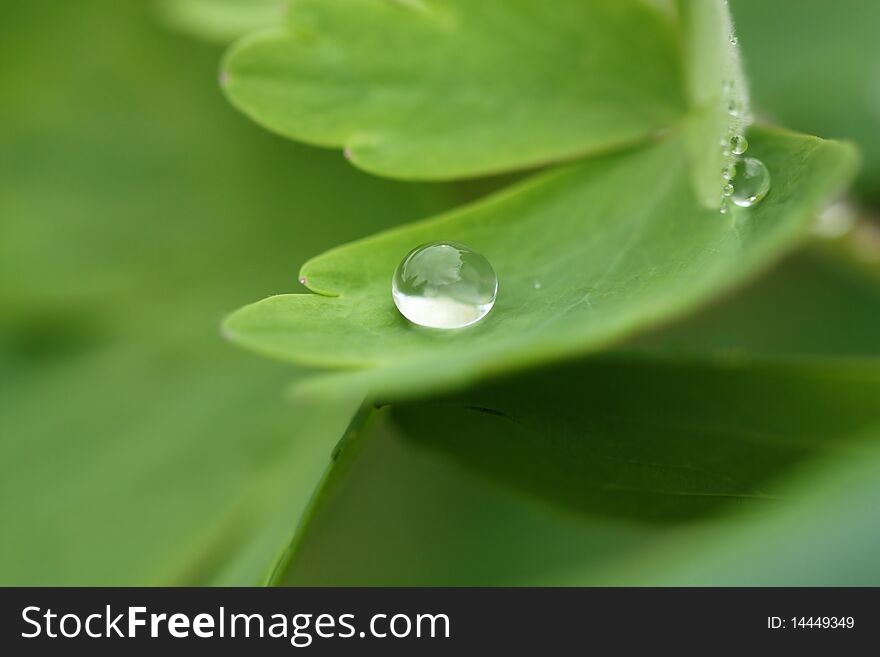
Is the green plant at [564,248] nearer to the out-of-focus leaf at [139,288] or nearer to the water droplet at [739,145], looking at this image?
the water droplet at [739,145]

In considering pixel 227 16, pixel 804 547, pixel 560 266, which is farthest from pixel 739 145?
pixel 227 16

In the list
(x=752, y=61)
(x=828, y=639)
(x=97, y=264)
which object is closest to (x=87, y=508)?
(x=97, y=264)

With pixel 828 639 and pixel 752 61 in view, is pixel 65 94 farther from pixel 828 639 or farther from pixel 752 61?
pixel 828 639

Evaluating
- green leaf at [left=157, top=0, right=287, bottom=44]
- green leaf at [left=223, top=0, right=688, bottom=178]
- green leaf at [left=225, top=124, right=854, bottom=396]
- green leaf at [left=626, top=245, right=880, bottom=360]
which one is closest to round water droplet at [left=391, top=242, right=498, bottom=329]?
green leaf at [left=225, top=124, right=854, bottom=396]

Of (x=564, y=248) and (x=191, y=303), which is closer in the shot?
(x=564, y=248)

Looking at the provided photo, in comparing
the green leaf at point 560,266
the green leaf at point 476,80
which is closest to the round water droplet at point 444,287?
the green leaf at point 560,266

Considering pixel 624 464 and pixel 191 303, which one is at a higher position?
pixel 191 303

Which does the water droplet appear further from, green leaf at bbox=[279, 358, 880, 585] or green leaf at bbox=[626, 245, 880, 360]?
green leaf at bbox=[626, 245, 880, 360]

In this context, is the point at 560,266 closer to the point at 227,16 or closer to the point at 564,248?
the point at 564,248
